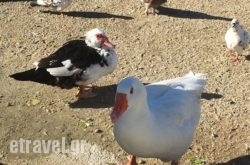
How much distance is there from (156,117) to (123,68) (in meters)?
2.67

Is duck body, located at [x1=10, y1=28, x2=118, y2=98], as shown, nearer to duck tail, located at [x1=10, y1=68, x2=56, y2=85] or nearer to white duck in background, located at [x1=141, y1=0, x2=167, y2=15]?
duck tail, located at [x1=10, y1=68, x2=56, y2=85]

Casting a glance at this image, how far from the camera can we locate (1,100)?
6.95 meters

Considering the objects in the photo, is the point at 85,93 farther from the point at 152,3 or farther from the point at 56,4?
the point at 152,3

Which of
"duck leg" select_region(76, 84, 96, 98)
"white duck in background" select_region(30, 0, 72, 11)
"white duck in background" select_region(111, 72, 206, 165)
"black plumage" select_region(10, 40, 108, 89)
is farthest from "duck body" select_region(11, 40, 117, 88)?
"white duck in background" select_region(30, 0, 72, 11)

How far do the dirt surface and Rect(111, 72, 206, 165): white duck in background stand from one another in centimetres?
74

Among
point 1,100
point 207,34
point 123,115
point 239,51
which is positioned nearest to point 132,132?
point 123,115

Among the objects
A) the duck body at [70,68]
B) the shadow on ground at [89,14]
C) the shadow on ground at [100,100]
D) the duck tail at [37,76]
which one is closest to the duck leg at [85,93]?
the shadow on ground at [100,100]

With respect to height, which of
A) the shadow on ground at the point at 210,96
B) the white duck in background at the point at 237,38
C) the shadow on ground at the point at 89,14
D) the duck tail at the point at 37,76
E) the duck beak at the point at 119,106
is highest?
the shadow on ground at the point at 89,14

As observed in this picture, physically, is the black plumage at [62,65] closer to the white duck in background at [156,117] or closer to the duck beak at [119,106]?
the white duck in background at [156,117]

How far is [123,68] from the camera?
7695 mm

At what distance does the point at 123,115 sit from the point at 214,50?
12.4ft

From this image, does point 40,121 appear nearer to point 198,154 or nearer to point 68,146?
point 68,146

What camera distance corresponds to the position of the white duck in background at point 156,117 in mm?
4809

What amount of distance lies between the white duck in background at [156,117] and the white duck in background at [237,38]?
2.22 m
